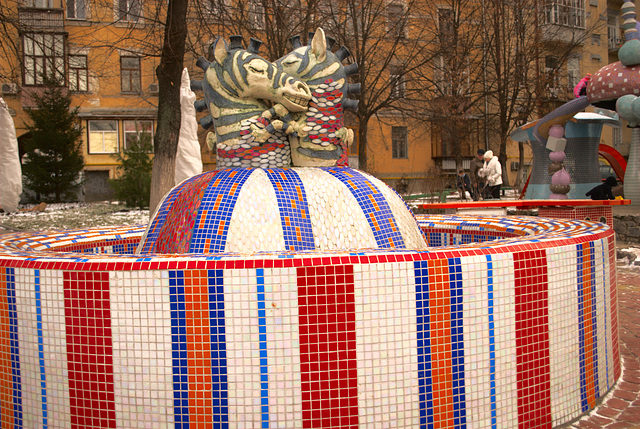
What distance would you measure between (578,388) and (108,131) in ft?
97.8

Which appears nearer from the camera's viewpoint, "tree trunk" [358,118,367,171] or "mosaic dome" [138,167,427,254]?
"mosaic dome" [138,167,427,254]

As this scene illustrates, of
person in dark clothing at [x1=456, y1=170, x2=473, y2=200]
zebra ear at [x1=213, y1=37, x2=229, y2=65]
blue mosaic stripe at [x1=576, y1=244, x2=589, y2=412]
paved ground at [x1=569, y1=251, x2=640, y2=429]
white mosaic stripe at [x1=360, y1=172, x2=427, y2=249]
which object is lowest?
paved ground at [x1=569, y1=251, x2=640, y2=429]

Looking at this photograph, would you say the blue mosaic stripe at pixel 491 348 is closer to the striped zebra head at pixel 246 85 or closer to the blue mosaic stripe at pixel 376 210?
the blue mosaic stripe at pixel 376 210

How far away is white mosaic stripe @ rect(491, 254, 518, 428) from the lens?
299cm

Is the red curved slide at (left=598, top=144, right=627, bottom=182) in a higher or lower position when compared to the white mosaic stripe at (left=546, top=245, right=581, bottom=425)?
higher

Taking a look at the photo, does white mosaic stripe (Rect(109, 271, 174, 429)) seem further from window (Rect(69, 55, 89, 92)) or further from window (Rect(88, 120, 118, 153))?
window (Rect(88, 120, 118, 153))

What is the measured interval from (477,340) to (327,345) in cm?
81

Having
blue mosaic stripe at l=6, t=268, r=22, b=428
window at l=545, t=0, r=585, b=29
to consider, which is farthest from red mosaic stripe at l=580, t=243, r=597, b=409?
window at l=545, t=0, r=585, b=29

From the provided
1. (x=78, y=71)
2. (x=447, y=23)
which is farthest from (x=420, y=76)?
(x=78, y=71)

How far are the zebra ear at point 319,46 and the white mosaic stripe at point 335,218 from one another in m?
1.16

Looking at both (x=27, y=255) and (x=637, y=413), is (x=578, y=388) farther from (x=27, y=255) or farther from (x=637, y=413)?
(x=27, y=255)

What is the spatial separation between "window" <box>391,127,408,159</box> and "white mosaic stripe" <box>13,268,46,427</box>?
31.2 m

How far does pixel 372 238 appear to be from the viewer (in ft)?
13.4

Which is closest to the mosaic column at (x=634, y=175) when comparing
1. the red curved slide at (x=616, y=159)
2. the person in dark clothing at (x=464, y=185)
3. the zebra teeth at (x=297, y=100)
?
the red curved slide at (x=616, y=159)
